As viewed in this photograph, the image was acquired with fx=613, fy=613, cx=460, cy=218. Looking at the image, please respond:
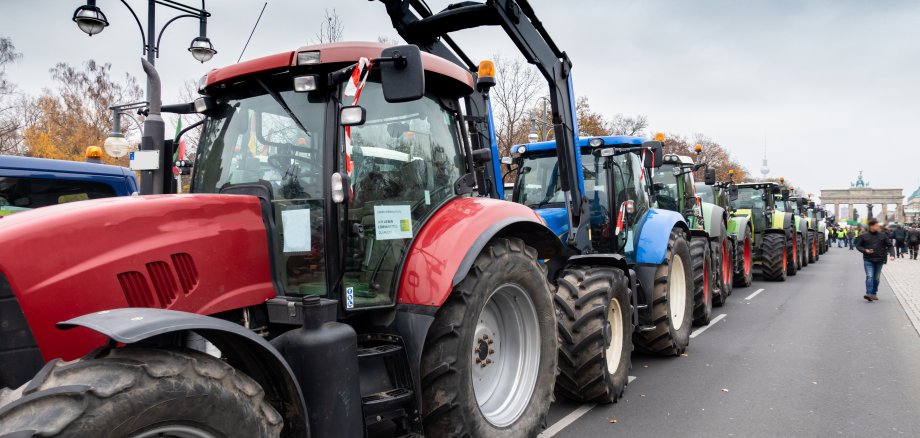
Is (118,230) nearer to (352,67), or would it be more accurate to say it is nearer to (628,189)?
(352,67)

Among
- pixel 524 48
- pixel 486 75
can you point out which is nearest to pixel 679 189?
pixel 524 48

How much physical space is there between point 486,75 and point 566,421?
287 centimetres

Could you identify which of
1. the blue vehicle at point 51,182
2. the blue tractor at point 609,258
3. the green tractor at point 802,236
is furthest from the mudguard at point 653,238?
the green tractor at point 802,236

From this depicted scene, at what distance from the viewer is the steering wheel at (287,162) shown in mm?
3238

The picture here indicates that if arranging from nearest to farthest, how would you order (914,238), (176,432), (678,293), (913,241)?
(176,432) < (678,293) < (913,241) < (914,238)

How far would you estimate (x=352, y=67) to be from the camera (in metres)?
3.12

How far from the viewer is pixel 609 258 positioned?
5602 millimetres

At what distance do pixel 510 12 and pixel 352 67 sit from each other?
2.35m

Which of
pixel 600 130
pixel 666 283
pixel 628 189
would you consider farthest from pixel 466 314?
pixel 600 130

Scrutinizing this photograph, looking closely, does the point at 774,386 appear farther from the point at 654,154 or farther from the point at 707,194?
the point at 707,194

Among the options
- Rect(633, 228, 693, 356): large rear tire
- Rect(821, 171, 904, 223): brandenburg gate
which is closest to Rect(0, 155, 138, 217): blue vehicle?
Rect(633, 228, 693, 356): large rear tire

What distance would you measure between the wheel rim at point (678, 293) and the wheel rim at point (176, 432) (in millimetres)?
6070

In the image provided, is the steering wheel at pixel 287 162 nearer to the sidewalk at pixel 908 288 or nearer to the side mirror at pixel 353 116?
the side mirror at pixel 353 116

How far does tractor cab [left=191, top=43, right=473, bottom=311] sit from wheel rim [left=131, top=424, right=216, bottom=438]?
1.05 metres
